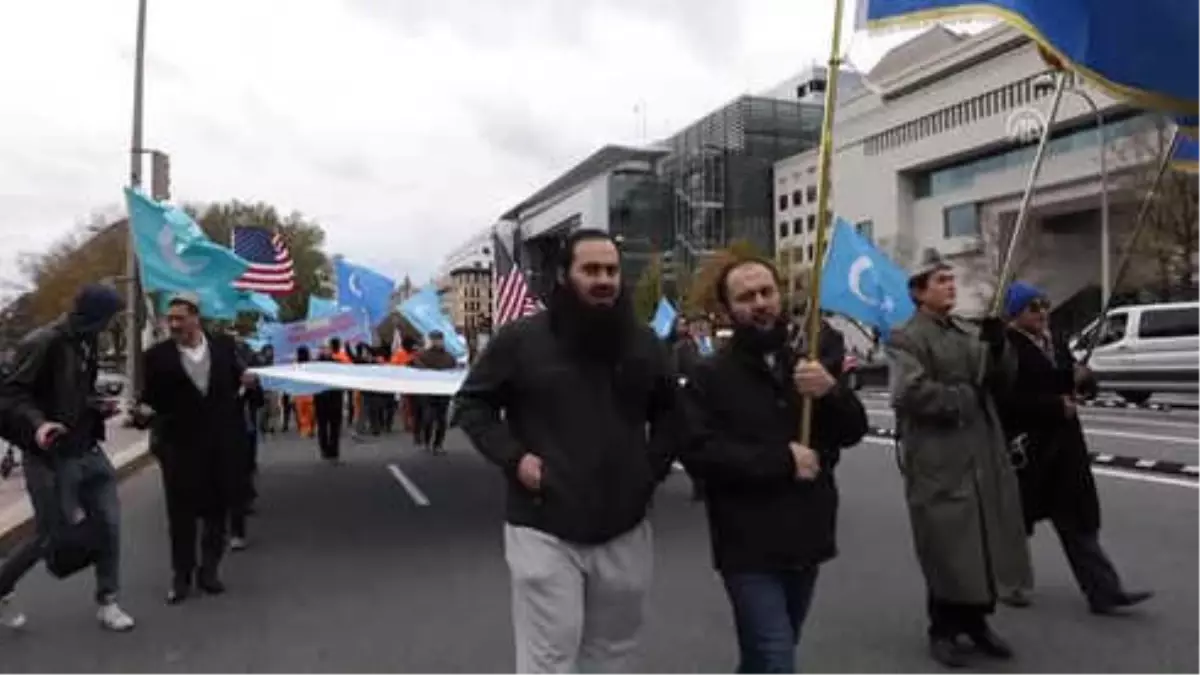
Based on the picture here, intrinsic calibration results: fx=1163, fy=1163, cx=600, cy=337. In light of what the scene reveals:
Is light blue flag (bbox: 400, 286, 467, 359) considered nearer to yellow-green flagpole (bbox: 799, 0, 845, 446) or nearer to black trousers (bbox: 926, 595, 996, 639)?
black trousers (bbox: 926, 595, 996, 639)

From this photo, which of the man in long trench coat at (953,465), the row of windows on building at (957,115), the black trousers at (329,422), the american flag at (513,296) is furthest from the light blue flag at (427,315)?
the row of windows on building at (957,115)

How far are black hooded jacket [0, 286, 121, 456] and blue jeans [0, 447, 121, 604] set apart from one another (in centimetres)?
11

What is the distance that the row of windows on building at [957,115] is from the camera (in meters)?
58.8

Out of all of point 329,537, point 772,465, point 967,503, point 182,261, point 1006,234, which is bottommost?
point 329,537

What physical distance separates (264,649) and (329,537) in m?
3.54

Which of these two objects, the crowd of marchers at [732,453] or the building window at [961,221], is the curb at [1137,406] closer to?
the crowd of marchers at [732,453]

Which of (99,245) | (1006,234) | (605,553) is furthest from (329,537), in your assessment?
(99,245)

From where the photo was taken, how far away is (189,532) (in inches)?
272

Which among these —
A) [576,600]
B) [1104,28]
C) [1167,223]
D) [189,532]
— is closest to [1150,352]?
[1167,223]

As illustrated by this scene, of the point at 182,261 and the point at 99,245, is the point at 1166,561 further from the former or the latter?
the point at 99,245

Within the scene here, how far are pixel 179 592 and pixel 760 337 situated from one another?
457 cm

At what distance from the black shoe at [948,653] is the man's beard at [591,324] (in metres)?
2.45

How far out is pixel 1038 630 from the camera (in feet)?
18.3

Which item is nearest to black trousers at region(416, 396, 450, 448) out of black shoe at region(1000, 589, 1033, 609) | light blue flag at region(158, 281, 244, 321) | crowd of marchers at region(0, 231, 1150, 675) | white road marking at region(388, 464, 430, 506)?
white road marking at region(388, 464, 430, 506)
